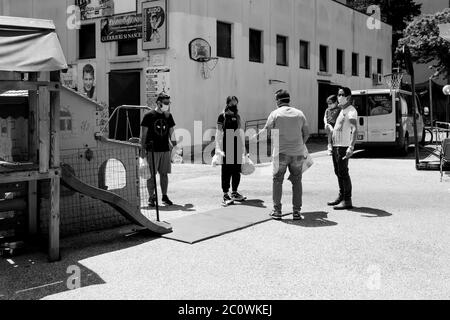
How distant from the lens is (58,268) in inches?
203

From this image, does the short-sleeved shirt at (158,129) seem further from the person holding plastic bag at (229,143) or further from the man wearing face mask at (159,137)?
the person holding plastic bag at (229,143)

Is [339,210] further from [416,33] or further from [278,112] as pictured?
[416,33]

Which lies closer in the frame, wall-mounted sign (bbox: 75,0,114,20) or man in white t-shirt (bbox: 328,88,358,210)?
man in white t-shirt (bbox: 328,88,358,210)

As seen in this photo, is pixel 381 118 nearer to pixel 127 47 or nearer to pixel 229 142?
pixel 229 142

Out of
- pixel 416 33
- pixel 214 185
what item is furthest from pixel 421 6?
pixel 214 185

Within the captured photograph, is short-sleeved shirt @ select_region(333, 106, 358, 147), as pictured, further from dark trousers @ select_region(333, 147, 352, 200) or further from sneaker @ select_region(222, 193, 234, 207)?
sneaker @ select_region(222, 193, 234, 207)

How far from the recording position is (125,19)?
18.2 metres

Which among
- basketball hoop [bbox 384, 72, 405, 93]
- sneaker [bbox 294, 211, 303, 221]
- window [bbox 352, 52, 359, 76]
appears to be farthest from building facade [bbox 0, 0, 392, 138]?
sneaker [bbox 294, 211, 303, 221]

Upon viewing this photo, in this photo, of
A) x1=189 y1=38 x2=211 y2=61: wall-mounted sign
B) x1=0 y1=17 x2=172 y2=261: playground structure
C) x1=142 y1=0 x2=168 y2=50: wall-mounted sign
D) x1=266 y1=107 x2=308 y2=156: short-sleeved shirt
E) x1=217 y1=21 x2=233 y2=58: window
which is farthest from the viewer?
x1=217 y1=21 x2=233 y2=58: window

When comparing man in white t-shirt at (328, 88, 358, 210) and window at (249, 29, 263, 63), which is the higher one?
window at (249, 29, 263, 63)

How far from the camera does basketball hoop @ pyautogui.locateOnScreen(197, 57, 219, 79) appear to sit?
59.3ft

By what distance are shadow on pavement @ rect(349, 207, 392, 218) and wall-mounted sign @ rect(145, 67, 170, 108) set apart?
10.3 meters
